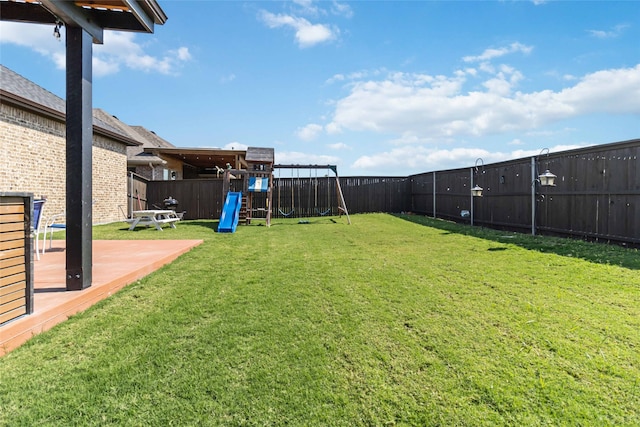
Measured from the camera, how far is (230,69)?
869 cm

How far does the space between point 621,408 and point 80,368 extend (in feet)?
9.80

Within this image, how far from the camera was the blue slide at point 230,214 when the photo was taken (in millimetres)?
8750

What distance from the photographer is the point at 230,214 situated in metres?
9.63

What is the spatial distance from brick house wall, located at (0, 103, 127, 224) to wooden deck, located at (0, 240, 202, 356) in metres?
3.17

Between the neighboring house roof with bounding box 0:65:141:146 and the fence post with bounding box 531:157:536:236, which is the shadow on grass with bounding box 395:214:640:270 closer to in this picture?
the fence post with bounding box 531:157:536:236

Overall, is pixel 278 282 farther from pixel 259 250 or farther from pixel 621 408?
pixel 621 408

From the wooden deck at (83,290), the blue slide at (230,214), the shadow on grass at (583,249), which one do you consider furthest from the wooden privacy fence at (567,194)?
the wooden deck at (83,290)

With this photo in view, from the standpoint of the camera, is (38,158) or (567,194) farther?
(38,158)

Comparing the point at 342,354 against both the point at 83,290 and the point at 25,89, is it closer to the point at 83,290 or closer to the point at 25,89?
the point at 83,290

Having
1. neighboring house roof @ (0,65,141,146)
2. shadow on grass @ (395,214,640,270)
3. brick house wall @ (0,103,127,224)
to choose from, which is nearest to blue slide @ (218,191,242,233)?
brick house wall @ (0,103,127,224)

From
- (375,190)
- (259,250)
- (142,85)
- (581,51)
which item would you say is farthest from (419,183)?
(142,85)

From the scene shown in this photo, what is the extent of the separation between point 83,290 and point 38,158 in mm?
7634

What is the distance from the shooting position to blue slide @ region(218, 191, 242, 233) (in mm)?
8750

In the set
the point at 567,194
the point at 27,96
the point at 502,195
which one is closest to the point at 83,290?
the point at 27,96
